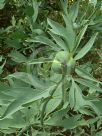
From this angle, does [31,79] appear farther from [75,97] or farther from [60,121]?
[60,121]

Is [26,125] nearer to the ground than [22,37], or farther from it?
nearer to the ground

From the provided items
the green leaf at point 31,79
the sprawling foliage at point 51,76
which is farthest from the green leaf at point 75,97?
the green leaf at point 31,79

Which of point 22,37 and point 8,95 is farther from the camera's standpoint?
point 22,37

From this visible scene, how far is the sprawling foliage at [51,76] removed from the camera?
104cm

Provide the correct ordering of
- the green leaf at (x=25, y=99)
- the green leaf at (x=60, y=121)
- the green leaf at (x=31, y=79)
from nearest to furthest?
1. the green leaf at (x=25, y=99)
2. the green leaf at (x=31, y=79)
3. the green leaf at (x=60, y=121)

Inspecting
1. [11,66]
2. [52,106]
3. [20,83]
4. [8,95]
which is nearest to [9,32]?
[11,66]

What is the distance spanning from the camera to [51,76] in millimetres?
1319

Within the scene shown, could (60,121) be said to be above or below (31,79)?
Result: below

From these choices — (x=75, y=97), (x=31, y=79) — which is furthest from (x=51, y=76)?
(x=75, y=97)

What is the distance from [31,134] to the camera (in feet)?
5.04

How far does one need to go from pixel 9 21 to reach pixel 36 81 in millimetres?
1445

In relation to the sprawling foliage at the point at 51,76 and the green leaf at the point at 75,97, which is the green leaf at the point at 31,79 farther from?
the green leaf at the point at 75,97

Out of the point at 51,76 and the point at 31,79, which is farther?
the point at 51,76

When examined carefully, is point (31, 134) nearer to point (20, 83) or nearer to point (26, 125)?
point (26, 125)
